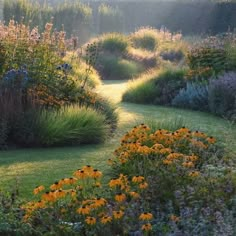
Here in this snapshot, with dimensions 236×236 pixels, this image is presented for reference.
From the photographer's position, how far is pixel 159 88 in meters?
15.8

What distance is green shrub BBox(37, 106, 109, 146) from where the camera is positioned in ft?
29.9

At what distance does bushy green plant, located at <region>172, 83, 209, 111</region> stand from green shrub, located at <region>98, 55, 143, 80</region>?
31.4 feet

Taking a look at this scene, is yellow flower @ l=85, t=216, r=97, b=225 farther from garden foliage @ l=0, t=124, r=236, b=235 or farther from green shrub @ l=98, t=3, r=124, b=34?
green shrub @ l=98, t=3, r=124, b=34

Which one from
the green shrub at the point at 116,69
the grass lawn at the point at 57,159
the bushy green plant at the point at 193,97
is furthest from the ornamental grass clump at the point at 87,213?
the green shrub at the point at 116,69

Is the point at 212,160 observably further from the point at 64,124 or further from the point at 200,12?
the point at 200,12

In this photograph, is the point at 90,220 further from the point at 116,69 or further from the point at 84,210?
the point at 116,69

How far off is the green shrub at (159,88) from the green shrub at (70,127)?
5.80 meters

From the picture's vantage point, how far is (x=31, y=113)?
9305mm

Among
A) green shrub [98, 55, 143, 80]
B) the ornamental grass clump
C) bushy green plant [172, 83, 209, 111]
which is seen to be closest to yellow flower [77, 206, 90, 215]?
the ornamental grass clump

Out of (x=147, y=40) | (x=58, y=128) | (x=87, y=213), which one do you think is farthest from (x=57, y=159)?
(x=147, y=40)

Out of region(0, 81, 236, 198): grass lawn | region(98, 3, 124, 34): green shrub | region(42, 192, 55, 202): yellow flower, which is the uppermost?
region(98, 3, 124, 34): green shrub

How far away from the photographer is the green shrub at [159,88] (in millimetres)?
15430

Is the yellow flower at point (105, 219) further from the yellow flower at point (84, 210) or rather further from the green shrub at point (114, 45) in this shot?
the green shrub at point (114, 45)

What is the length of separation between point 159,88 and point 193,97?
186 centimetres
